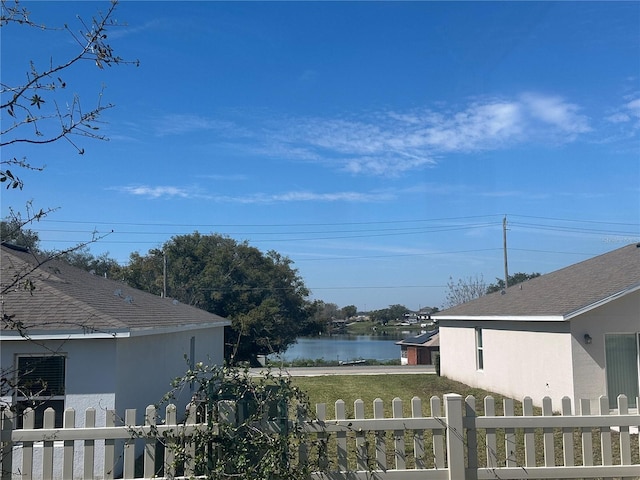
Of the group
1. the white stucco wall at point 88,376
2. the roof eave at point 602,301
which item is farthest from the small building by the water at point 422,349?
the white stucco wall at point 88,376

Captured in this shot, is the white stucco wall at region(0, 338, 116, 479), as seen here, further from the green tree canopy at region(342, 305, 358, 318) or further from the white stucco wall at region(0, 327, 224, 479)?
the green tree canopy at region(342, 305, 358, 318)

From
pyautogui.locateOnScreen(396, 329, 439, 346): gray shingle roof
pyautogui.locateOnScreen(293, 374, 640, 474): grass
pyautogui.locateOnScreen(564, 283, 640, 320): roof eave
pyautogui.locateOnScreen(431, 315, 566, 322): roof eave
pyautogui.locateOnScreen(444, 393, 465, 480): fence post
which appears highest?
pyautogui.locateOnScreen(564, 283, 640, 320): roof eave

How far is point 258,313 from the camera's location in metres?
41.4

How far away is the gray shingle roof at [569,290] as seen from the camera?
13.4 m

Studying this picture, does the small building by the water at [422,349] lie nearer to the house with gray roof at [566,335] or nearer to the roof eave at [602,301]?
the house with gray roof at [566,335]

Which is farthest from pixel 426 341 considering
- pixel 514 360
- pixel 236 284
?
pixel 514 360

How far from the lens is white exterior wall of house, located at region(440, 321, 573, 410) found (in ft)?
45.2

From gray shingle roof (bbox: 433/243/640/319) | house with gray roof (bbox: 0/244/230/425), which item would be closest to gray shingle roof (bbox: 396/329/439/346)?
gray shingle roof (bbox: 433/243/640/319)

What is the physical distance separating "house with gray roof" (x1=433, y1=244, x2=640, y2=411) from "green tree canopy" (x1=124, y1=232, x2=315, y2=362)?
24.0m

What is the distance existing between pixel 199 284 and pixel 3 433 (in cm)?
4034

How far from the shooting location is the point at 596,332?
13234 millimetres

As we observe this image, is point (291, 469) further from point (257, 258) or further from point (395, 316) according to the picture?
point (395, 316)

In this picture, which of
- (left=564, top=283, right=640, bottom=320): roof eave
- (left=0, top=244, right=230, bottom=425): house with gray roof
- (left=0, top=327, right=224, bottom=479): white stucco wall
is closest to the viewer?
(left=0, top=244, right=230, bottom=425): house with gray roof

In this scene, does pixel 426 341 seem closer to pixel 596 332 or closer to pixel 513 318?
pixel 513 318
